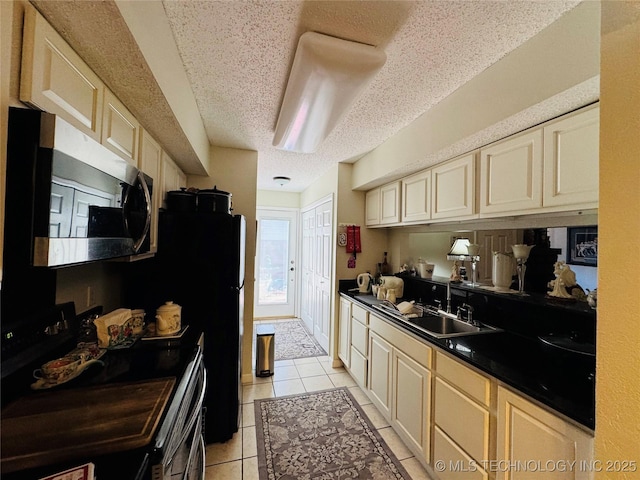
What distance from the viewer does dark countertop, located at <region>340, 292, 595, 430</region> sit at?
102cm

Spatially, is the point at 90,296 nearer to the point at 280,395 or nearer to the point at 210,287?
the point at 210,287

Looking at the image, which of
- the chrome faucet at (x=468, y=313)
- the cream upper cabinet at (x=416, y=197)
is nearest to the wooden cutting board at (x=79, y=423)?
the chrome faucet at (x=468, y=313)

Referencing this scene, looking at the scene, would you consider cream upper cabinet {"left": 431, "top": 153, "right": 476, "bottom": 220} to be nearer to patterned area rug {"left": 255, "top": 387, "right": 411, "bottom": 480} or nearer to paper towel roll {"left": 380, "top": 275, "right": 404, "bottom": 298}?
paper towel roll {"left": 380, "top": 275, "right": 404, "bottom": 298}

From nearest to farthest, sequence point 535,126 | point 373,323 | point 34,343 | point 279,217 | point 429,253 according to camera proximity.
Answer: point 34,343 → point 535,126 → point 373,323 → point 429,253 → point 279,217

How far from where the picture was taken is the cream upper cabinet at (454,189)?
5.90 feet

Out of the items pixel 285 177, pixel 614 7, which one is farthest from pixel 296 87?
pixel 285 177

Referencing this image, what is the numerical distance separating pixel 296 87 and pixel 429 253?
2075 millimetres

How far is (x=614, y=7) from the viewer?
30.0 inches

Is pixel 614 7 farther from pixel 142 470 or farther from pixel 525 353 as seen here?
pixel 142 470

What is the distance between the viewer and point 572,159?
1.25m

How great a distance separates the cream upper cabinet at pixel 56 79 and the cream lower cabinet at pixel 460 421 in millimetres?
1980

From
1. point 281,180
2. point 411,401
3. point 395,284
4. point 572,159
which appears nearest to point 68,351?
point 411,401

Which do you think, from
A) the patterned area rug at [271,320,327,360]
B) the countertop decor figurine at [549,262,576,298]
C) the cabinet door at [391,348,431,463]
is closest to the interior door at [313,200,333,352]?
the patterned area rug at [271,320,327,360]

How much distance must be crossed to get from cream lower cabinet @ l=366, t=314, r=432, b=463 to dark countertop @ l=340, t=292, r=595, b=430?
0.68ft
